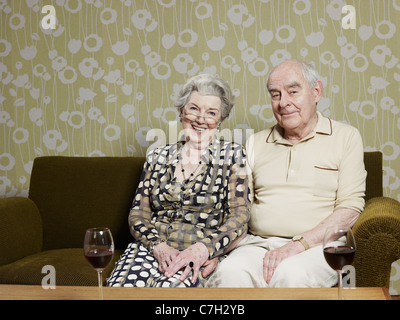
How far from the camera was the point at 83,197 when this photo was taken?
257 centimetres

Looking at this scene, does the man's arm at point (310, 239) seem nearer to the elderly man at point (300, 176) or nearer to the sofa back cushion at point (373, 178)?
the elderly man at point (300, 176)

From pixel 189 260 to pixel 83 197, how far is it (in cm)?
88

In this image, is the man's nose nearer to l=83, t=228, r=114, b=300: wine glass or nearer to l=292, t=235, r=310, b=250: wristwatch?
l=292, t=235, r=310, b=250: wristwatch

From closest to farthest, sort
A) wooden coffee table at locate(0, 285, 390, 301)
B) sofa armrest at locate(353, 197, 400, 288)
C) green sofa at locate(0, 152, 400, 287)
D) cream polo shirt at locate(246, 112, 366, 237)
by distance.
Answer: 1. wooden coffee table at locate(0, 285, 390, 301)
2. sofa armrest at locate(353, 197, 400, 288)
3. cream polo shirt at locate(246, 112, 366, 237)
4. green sofa at locate(0, 152, 400, 287)

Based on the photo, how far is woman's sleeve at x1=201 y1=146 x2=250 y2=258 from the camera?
201 centimetres

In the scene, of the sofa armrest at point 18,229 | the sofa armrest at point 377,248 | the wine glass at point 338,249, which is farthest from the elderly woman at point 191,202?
the wine glass at point 338,249

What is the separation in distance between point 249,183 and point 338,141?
1.39ft

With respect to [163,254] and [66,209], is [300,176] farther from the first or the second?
[66,209]

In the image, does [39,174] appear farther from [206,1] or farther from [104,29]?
[206,1]

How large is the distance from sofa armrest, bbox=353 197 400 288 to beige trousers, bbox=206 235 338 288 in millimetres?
123

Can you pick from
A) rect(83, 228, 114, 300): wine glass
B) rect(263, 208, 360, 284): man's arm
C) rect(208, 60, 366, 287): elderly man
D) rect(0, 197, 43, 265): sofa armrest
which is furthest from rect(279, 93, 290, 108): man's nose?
rect(0, 197, 43, 265): sofa armrest

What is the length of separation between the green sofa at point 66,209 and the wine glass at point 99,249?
2.74 ft

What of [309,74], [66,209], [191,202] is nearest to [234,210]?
[191,202]
